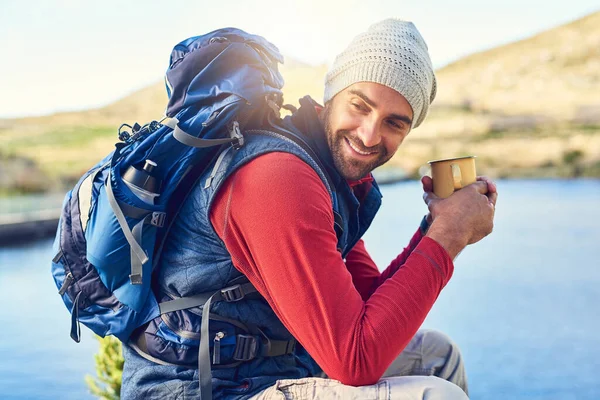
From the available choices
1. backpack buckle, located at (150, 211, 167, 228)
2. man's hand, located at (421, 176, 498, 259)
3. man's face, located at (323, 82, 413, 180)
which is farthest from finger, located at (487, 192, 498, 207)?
backpack buckle, located at (150, 211, 167, 228)

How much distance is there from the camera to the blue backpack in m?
1.12

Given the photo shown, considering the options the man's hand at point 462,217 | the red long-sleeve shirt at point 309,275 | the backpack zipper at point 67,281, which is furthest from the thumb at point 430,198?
the backpack zipper at point 67,281

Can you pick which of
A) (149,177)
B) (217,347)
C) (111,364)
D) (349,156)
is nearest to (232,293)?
(217,347)

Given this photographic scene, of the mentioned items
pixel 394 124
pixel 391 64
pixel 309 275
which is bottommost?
pixel 309 275

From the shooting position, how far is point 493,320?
14.1 ft

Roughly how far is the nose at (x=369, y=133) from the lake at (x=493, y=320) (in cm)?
211

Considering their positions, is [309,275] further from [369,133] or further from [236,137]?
[369,133]

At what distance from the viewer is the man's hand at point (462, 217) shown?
1.19 metres

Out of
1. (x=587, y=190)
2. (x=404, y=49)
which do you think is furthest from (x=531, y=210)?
(x=404, y=49)

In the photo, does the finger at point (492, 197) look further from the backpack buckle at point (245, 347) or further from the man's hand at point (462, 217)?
the backpack buckle at point (245, 347)

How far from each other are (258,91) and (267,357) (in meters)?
0.50

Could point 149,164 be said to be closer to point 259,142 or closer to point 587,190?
point 259,142

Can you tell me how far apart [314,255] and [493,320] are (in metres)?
3.54

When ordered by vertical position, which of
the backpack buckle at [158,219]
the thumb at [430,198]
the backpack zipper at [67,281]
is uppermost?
the thumb at [430,198]
